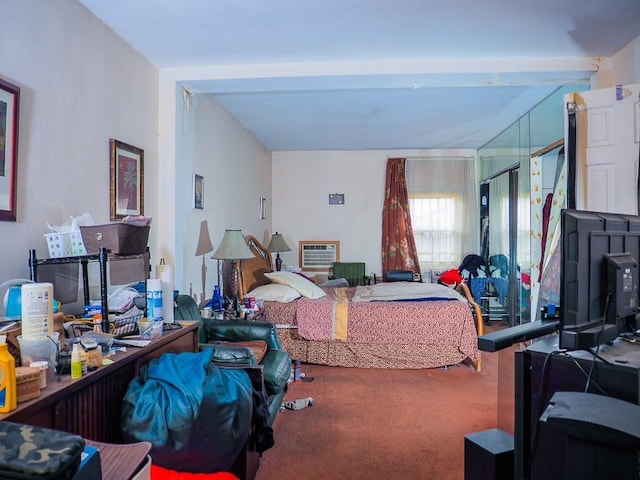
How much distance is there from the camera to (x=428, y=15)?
2.32 m

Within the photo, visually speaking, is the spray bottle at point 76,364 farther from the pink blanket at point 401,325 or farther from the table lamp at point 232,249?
the pink blanket at point 401,325

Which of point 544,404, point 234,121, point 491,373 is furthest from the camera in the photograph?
point 234,121

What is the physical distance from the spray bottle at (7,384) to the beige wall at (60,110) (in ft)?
2.87

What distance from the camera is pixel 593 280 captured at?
1.30 m

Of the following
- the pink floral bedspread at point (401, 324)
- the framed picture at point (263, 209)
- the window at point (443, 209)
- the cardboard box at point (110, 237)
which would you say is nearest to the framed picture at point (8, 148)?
the cardboard box at point (110, 237)

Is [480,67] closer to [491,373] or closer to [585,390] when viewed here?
[585,390]

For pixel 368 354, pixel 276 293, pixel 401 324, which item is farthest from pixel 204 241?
pixel 401 324

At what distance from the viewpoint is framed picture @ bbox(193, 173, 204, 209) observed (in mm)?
3449

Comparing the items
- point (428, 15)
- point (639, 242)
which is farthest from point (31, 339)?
point (428, 15)

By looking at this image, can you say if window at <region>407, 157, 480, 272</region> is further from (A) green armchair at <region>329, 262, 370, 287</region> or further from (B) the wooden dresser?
(B) the wooden dresser

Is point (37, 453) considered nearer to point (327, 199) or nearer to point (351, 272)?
point (351, 272)

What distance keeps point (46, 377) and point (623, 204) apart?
10.1 ft

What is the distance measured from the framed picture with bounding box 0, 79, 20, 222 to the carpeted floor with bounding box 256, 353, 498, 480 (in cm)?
173

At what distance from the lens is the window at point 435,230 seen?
20.9ft
